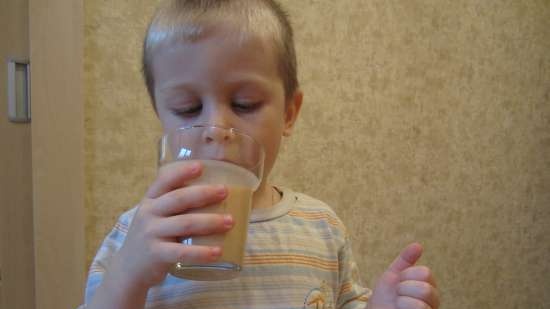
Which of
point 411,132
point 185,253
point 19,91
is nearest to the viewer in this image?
point 185,253

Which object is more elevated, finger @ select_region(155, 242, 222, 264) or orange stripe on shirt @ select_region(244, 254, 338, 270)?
finger @ select_region(155, 242, 222, 264)

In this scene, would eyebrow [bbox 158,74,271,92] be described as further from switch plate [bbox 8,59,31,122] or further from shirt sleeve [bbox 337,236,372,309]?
switch plate [bbox 8,59,31,122]

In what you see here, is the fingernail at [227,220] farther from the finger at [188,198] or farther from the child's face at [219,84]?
the child's face at [219,84]

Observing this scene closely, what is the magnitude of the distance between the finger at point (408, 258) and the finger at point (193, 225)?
286 millimetres

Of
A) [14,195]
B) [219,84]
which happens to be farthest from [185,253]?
[14,195]

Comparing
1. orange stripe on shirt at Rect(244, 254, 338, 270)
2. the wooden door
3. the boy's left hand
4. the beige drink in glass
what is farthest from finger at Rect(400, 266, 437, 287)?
the wooden door

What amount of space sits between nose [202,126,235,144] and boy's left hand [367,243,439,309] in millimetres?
299

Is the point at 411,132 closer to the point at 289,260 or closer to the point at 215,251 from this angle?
the point at 289,260

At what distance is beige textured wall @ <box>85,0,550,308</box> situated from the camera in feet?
3.07

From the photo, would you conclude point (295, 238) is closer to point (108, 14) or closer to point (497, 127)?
point (108, 14)

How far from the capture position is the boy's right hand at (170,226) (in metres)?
0.40

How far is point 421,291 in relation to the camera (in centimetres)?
54

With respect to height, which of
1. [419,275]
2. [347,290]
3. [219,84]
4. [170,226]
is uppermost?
[219,84]

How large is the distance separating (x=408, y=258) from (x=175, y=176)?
0.34 m
